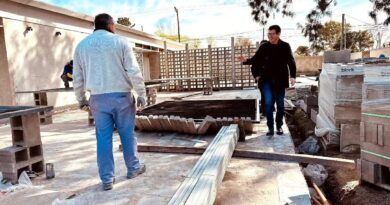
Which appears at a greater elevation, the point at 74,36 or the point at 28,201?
the point at 74,36

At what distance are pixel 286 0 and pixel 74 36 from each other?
621 cm

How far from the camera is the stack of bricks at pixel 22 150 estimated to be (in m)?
2.81

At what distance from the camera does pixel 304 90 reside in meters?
9.92

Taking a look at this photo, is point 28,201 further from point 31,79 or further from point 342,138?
point 31,79

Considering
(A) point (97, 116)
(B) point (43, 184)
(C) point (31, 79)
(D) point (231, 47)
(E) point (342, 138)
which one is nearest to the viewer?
(A) point (97, 116)

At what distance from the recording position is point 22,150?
2.92 meters

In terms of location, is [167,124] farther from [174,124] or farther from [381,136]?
[381,136]

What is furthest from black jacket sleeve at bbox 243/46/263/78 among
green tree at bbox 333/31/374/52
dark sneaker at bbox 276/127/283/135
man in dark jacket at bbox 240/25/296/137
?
green tree at bbox 333/31/374/52

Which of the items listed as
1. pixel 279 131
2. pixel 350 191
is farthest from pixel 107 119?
pixel 279 131

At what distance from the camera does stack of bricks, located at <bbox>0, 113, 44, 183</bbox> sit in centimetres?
281

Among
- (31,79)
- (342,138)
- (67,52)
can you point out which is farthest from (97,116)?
(67,52)

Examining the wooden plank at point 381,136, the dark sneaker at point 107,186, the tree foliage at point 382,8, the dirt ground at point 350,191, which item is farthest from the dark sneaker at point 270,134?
the tree foliage at point 382,8

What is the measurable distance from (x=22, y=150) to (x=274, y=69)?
298cm

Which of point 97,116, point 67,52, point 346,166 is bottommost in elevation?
point 346,166
